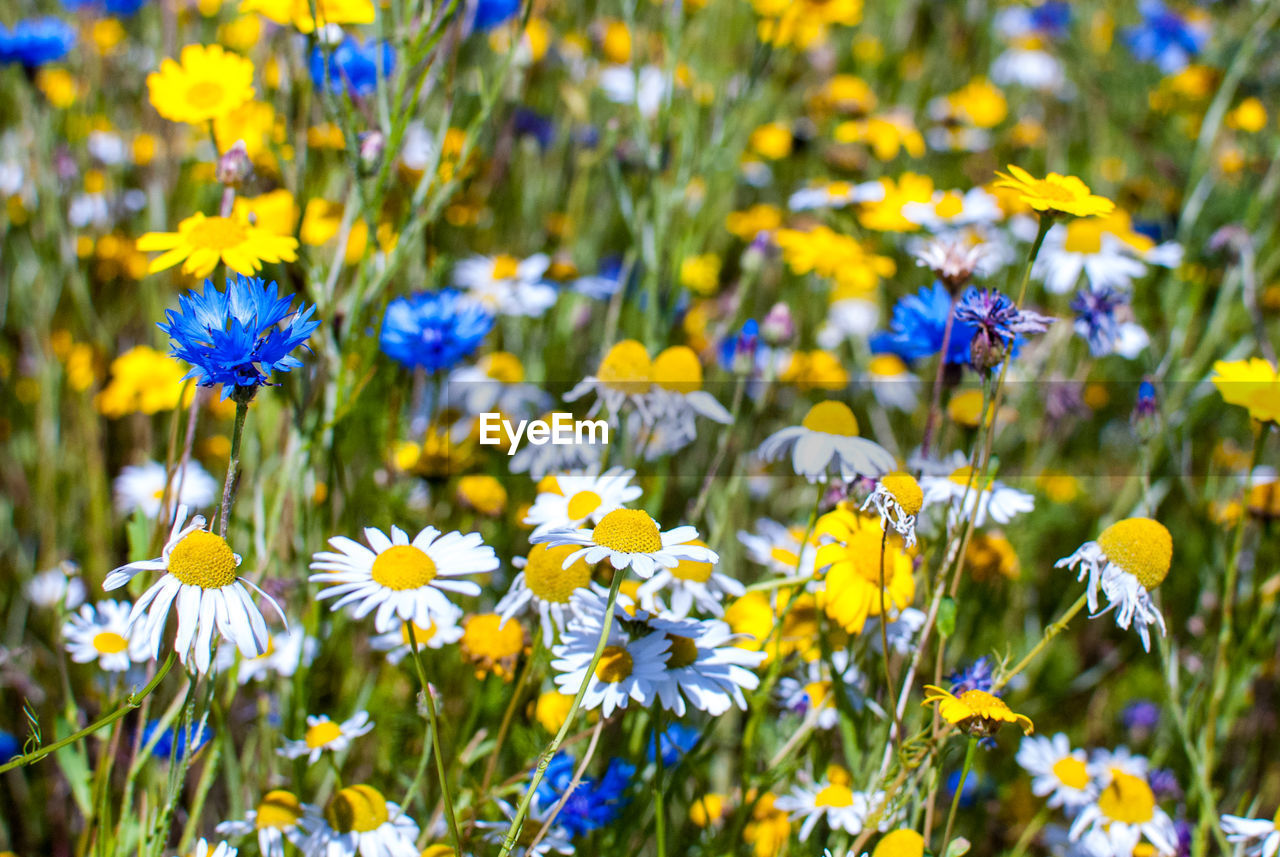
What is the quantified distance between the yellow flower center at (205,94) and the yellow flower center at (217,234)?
0.89 ft

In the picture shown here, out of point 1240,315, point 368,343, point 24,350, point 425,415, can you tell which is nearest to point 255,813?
point 368,343

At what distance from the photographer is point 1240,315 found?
7.18 feet

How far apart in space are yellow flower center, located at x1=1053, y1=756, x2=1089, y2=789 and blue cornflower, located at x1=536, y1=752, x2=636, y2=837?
0.51m

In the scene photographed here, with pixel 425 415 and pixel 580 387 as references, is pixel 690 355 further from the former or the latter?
pixel 425 415

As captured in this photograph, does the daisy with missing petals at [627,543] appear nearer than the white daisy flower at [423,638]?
Yes

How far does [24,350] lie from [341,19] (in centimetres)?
145

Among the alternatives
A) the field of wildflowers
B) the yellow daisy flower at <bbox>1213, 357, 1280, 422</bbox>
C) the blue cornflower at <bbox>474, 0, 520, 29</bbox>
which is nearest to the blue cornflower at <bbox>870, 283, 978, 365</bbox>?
the field of wildflowers

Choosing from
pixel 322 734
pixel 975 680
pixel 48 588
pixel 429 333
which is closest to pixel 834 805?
pixel 975 680

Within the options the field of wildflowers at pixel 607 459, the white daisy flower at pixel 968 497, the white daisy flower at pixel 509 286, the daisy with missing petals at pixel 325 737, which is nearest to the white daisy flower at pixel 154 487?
the field of wildflowers at pixel 607 459

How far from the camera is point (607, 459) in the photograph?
1.29 meters

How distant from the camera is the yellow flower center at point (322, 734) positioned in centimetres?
95

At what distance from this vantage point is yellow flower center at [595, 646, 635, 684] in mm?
829

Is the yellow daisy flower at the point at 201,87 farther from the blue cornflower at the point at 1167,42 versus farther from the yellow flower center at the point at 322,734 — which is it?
the blue cornflower at the point at 1167,42

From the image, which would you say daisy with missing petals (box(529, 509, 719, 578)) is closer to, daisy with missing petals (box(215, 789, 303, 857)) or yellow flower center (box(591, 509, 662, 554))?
yellow flower center (box(591, 509, 662, 554))
